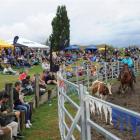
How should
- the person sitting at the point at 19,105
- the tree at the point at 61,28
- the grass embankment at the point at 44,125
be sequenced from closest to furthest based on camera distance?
the grass embankment at the point at 44,125 < the person sitting at the point at 19,105 < the tree at the point at 61,28

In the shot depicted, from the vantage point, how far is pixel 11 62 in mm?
36594

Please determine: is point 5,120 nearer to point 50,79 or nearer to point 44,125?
point 44,125

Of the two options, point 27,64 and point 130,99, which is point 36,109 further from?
point 27,64

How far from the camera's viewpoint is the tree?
8744cm

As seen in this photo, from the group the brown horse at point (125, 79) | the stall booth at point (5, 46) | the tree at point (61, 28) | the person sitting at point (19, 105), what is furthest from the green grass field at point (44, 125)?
the tree at point (61, 28)

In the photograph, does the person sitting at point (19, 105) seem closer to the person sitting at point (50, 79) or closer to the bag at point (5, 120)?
the bag at point (5, 120)

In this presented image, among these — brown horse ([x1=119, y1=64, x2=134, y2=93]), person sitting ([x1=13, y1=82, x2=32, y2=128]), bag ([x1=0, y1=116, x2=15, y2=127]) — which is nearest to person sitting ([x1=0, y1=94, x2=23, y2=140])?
bag ([x1=0, y1=116, x2=15, y2=127])

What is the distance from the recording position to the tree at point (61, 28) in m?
87.4

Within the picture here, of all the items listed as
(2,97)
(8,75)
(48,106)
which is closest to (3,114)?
(2,97)

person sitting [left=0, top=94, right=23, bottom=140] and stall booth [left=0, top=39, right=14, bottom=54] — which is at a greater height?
stall booth [left=0, top=39, right=14, bottom=54]

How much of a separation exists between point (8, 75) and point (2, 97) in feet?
61.5

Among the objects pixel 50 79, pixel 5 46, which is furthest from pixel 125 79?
pixel 5 46

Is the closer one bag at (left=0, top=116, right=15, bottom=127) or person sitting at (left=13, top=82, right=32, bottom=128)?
bag at (left=0, top=116, right=15, bottom=127)

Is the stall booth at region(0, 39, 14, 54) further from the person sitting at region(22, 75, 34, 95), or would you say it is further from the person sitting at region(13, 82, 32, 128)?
the person sitting at region(13, 82, 32, 128)
